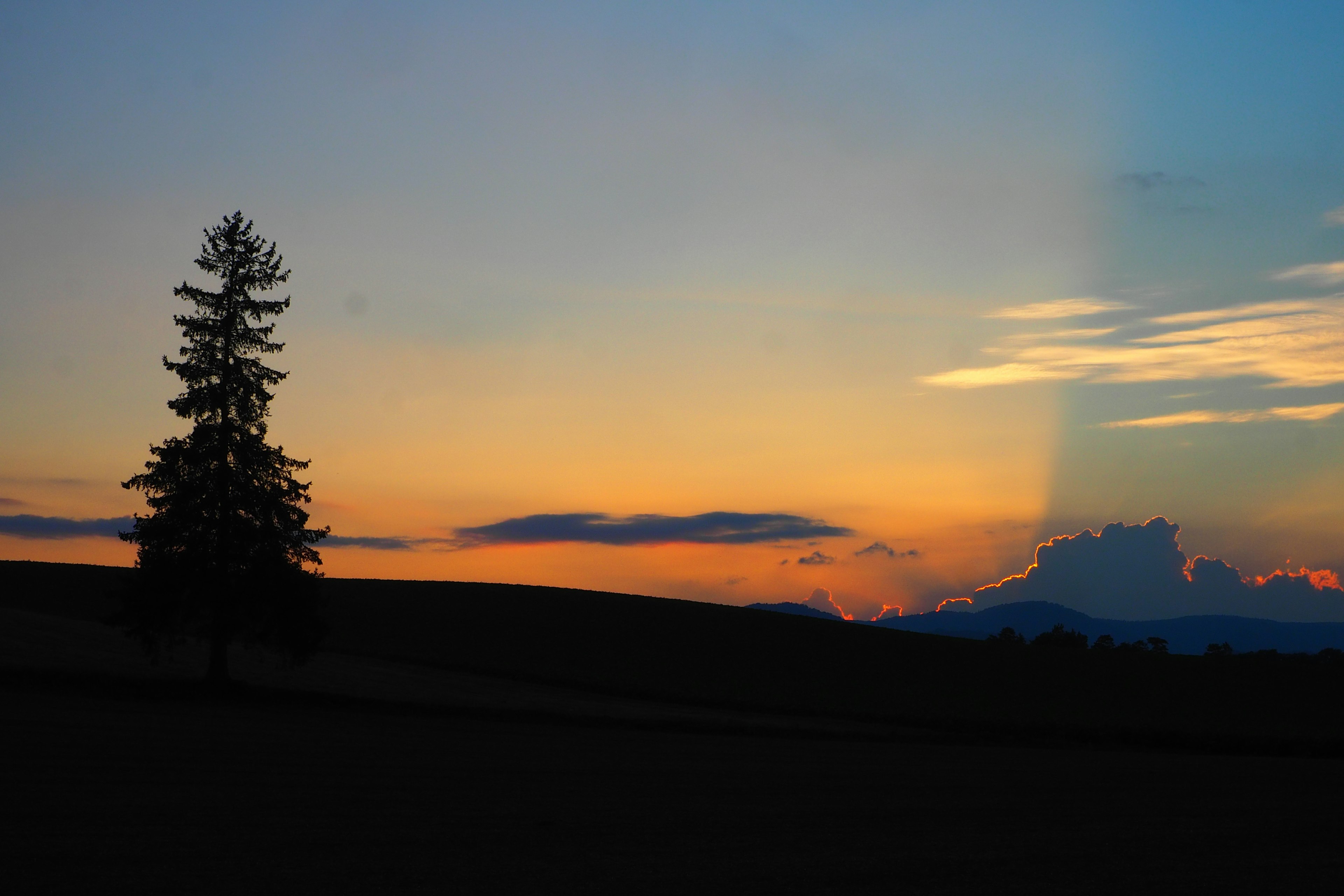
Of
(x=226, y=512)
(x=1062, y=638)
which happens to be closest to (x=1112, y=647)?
(x=1062, y=638)

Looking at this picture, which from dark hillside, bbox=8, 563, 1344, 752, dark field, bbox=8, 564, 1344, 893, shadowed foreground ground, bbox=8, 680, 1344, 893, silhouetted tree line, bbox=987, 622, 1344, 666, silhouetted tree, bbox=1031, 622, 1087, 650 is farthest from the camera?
silhouetted tree, bbox=1031, 622, 1087, 650

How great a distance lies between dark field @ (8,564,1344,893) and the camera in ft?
38.0

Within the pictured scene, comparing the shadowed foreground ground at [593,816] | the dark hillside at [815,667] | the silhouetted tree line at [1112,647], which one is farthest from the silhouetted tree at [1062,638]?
the shadowed foreground ground at [593,816]

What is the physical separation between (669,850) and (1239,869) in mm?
6894

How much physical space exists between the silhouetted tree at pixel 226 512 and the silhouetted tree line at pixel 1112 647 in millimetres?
49823

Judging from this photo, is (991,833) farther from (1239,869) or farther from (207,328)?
(207,328)

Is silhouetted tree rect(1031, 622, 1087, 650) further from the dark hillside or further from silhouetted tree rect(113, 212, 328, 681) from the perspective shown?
silhouetted tree rect(113, 212, 328, 681)

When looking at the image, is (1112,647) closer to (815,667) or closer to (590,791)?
(815,667)

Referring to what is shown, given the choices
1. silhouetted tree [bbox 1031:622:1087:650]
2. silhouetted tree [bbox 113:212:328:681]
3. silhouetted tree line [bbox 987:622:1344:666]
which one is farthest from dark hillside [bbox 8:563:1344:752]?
silhouetted tree [bbox 1031:622:1087:650]

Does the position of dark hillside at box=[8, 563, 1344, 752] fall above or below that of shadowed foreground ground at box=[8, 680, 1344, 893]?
below

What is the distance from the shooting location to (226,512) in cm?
3506

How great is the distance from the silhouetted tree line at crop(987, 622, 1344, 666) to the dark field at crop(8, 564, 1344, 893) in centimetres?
2221

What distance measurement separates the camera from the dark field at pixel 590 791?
38.0 ft

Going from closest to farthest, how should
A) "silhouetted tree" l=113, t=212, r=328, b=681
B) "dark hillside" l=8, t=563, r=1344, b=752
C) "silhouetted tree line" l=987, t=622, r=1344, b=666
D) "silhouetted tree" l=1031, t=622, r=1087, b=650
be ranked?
"silhouetted tree" l=113, t=212, r=328, b=681
"dark hillside" l=8, t=563, r=1344, b=752
"silhouetted tree line" l=987, t=622, r=1344, b=666
"silhouetted tree" l=1031, t=622, r=1087, b=650
